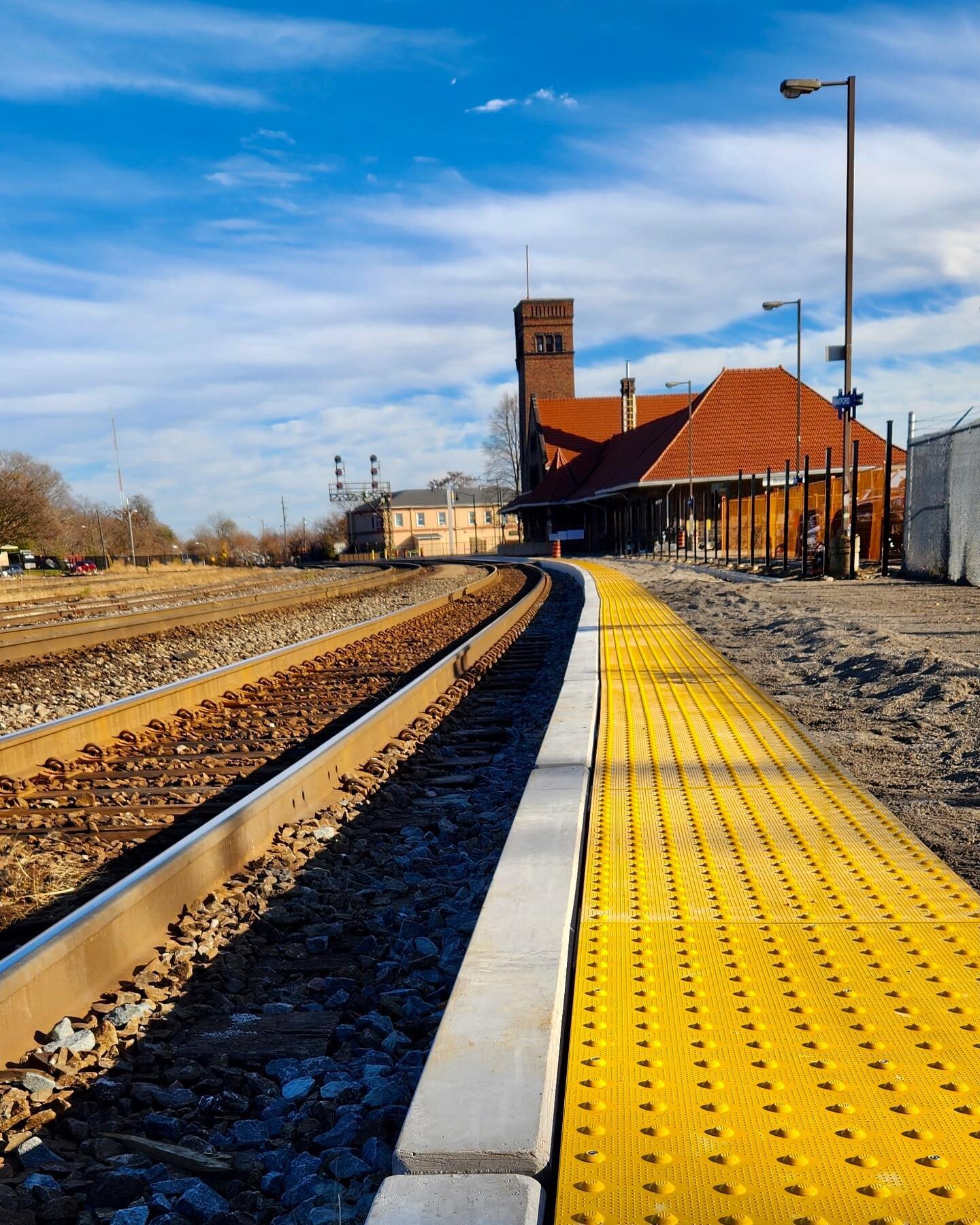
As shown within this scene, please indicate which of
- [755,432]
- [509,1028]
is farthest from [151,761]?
[755,432]

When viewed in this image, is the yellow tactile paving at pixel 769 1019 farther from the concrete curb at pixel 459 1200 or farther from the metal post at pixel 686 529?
the metal post at pixel 686 529

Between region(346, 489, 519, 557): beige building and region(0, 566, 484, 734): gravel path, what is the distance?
314 ft

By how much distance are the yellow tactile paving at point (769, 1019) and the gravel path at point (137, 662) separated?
6.30 meters

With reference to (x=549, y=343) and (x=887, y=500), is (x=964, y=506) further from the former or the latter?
(x=549, y=343)

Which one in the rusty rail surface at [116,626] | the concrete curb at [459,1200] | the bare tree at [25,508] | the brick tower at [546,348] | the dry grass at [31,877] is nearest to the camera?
the concrete curb at [459,1200]

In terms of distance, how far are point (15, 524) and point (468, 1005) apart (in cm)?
6649

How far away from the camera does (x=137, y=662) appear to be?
12.2 meters

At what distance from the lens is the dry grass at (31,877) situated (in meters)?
4.19

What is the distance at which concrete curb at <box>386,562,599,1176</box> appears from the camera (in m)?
2.04

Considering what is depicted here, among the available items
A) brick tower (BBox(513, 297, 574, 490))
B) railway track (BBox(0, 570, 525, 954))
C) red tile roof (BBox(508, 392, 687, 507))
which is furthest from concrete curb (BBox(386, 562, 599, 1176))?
brick tower (BBox(513, 297, 574, 490))

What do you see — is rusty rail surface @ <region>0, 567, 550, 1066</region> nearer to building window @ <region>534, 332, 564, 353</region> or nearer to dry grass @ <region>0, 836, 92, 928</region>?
dry grass @ <region>0, 836, 92, 928</region>

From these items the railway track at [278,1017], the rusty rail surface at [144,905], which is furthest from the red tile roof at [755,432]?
the railway track at [278,1017]

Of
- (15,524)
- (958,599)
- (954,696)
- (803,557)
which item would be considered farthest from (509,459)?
(954,696)

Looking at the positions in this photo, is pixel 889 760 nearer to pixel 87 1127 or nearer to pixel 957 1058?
pixel 957 1058
